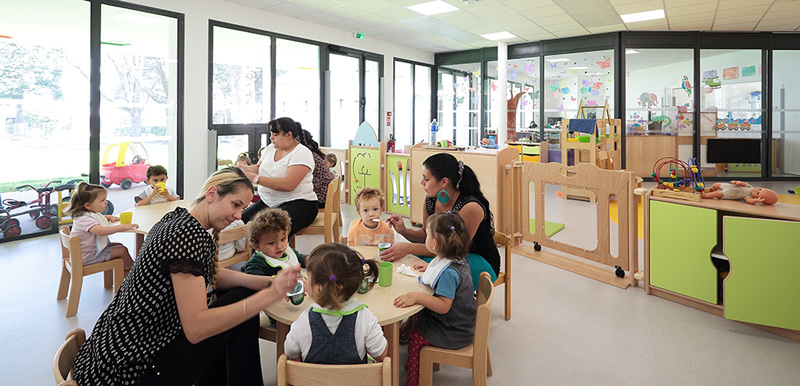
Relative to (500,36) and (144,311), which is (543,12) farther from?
(144,311)

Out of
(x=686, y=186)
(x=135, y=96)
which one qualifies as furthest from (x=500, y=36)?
(x=686, y=186)

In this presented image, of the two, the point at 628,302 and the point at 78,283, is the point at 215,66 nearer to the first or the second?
the point at 78,283

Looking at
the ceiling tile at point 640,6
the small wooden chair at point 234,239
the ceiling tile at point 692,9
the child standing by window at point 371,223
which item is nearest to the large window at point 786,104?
the ceiling tile at point 692,9

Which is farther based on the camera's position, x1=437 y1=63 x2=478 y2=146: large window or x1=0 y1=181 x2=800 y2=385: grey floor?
x1=437 y1=63 x2=478 y2=146: large window

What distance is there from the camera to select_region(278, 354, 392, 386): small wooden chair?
1309 mm

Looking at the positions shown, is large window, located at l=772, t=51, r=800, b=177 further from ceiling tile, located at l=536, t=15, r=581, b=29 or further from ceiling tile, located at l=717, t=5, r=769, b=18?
ceiling tile, located at l=536, t=15, r=581, b=29

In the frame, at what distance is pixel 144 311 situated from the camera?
59.8 inches

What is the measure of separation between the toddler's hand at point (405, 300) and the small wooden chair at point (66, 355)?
3.46 feet

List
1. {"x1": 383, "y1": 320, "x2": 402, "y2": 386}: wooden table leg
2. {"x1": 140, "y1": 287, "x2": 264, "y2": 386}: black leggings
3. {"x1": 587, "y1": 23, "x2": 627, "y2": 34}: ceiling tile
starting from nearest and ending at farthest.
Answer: {"x1": 140, "y1": 287, "x2": 264, "y2": 386}: black leggings, {"x1": 383, "y1": 320, "x2": 402, "y2": 386}: wooden table leg, {"x1": 587, "y1": 23, "x2": 627, "y2": 34}: ceiling tile

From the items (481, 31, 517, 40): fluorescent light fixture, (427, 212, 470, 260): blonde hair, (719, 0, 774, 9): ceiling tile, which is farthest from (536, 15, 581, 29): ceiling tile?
(427, 212, 470, 260): blonde hair

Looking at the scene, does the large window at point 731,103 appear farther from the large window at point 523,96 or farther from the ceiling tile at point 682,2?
the large window at point 523,96

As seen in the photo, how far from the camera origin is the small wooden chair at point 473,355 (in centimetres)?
187

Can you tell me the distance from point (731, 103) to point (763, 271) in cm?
822

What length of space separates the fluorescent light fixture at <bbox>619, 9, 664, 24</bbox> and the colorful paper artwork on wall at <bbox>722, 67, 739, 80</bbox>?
2.50m
